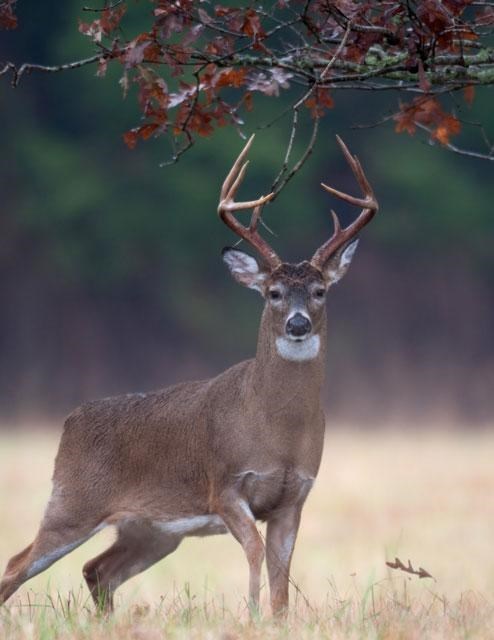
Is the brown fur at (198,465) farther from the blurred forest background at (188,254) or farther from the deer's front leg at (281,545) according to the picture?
the blurred forest background at (188,254)

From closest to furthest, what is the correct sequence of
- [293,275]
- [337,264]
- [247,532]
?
[247,532], [293,275], [337,264]

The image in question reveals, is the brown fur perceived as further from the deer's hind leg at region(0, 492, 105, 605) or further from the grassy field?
the grassy field

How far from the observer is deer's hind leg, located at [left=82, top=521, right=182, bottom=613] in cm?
847

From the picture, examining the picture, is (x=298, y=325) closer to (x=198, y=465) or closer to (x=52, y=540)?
(x=198, y=465)

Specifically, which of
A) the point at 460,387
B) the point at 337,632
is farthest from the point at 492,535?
the point at 460,387

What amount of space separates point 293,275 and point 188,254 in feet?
60.0

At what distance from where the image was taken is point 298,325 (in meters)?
7.66

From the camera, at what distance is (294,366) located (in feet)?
25.7

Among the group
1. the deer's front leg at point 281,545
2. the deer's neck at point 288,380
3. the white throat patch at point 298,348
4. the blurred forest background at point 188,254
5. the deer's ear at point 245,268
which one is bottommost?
the deer's front leg at point 281,545

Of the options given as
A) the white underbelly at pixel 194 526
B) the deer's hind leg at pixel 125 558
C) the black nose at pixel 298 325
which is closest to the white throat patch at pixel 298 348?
the black nose at pixel 298 325

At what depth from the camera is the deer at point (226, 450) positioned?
768 centimetres

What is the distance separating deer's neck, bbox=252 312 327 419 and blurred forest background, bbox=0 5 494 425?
16871 mm

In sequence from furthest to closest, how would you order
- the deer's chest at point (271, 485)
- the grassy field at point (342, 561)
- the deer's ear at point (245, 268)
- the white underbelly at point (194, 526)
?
the deer's ear at point (245, 268) → the white underbelly at point (194, 526) → the deer's chest at point (271, 485) → the grassy field at point (342, 561)

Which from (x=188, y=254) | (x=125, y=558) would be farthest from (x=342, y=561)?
(x=188, y=254)
